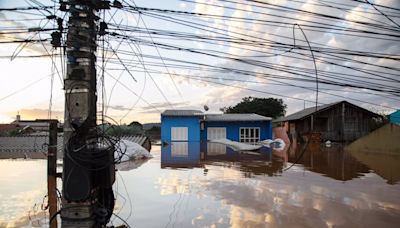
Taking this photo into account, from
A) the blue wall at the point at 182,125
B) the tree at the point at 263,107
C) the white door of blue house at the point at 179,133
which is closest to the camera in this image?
the blue wall at the point at 182,125

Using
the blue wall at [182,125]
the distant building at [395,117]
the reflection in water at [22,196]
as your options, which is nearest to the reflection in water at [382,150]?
the distant building at [395,117]

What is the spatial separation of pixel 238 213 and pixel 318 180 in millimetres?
5616

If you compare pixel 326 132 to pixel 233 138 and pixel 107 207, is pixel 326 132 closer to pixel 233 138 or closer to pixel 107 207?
pixel 233 138

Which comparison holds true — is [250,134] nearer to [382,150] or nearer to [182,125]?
[182,125]

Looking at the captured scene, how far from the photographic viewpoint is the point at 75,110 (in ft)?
15.7

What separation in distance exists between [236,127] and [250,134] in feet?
5.14

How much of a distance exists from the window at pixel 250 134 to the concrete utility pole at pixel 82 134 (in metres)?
32.0

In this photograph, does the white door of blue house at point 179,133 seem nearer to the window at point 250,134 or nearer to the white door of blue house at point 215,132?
the white door of blue house at point 215,132

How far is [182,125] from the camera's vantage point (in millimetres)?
35062

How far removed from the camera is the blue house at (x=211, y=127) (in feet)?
114

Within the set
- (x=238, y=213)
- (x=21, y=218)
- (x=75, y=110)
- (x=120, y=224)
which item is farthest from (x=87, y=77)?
(x=238, y=213)

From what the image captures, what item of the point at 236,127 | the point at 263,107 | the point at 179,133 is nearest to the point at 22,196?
the point at 179,133

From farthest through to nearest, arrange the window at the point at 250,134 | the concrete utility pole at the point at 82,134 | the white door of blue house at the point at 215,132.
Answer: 1. the white door of blue house at the point at 215,132
2. the window at the point at 250,134
3. the concrete utility pole at the point at 82,134

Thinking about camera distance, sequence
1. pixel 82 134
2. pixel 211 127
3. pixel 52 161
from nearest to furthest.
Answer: pixel 82 134, pixel 52 161, pixel 211 127
